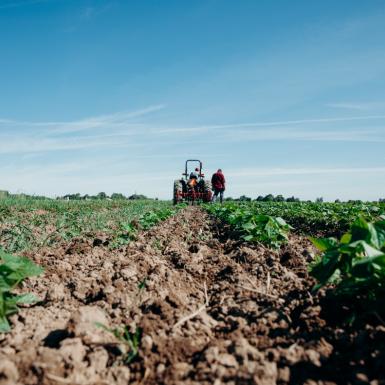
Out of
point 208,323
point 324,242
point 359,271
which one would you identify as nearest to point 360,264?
point 359,271

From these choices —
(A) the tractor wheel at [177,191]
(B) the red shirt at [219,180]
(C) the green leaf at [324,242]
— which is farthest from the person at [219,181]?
(C) the green leaf at [324,242]

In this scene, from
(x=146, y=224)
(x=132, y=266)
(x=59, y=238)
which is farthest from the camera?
(x=146, y=224)

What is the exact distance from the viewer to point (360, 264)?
6.55 ft

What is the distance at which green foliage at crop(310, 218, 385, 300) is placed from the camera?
80.2 inches

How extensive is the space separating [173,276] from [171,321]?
0.98m

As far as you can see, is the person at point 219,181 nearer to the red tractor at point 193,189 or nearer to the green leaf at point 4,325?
the red tractor at point 193,189

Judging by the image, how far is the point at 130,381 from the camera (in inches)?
71.2

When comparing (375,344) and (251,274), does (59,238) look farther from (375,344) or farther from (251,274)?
(375,344)

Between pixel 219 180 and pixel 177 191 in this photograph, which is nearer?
pixel 177 191

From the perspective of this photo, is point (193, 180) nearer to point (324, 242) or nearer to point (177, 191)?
point (177, 191)

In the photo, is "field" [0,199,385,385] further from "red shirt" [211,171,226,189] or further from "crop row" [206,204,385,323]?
"red shirt" [211,171,226,189]

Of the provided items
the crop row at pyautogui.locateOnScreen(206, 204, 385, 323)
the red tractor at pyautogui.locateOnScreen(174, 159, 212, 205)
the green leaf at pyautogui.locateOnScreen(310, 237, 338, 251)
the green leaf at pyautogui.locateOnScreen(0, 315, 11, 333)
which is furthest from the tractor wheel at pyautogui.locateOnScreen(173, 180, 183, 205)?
the green leaf at pyautogui.locateOnScreen(0, 315, 11, 333)

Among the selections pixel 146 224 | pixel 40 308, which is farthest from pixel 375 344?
pixel 146 224

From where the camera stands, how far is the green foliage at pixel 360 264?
80.2 inches
